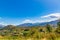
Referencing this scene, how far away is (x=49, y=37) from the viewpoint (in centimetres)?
1752

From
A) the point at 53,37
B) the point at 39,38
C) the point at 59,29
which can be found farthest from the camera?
the point at 59,29

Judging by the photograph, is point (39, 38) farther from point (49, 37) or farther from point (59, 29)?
point (59, 29)

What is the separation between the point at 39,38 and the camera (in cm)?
1900

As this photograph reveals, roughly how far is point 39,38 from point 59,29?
35.8ft

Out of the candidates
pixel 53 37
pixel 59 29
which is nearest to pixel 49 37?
pixel 53 37

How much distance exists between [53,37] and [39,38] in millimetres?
2218

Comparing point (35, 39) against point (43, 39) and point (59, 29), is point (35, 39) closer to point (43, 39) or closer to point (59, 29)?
point (43, 39)

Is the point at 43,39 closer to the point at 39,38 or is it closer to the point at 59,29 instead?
the point at 39,38

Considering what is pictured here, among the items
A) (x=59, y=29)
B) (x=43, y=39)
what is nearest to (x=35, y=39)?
(x=43, y=39)

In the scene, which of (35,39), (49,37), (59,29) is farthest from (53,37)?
(59,29)

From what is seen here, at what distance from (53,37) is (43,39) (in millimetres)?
1235

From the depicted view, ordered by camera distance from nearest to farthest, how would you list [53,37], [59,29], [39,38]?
[53,37] < [39,38] < [59,29]

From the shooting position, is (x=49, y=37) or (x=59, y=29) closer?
(x=49, y=37)

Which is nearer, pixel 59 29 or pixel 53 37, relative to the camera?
pixel 53 37
